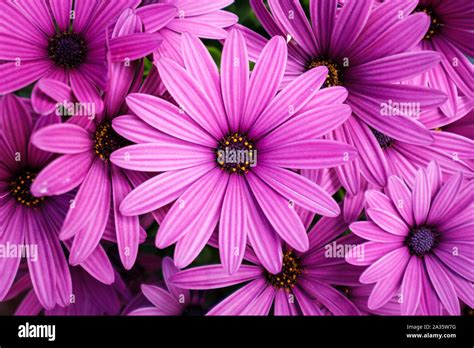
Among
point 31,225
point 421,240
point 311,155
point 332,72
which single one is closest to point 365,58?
point 332,72

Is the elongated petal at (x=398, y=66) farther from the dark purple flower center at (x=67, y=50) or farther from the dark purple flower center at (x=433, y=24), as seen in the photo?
the dark purple flower center at (x=67, y=50)

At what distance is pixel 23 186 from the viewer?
0.53m

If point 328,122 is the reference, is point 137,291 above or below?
A: below

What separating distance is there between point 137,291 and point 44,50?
360mm

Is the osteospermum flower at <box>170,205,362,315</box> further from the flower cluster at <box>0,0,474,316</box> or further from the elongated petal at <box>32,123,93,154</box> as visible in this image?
the elongated petal at <box>32,123,93,154</box>

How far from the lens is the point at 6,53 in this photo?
501mm

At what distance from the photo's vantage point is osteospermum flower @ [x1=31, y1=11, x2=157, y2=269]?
0.46m

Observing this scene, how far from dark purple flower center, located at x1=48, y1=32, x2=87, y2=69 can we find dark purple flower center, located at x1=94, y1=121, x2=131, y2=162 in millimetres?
84

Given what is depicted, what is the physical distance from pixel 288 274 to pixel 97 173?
0.95ft

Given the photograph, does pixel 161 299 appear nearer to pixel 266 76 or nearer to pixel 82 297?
pixel 82 297
